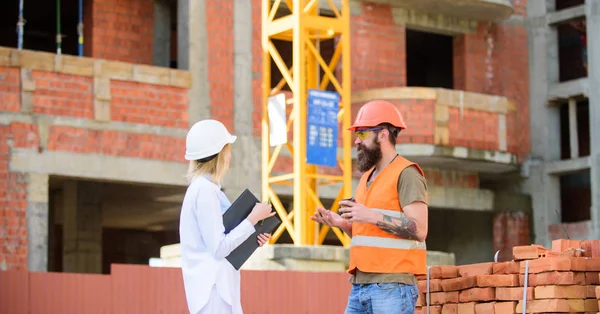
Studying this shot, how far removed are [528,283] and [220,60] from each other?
47.7ft

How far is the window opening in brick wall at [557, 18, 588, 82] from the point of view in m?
28.0

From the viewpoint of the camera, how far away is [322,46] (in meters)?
25.8

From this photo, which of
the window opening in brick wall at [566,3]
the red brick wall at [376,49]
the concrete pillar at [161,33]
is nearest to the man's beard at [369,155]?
the concrete pillar at [161,33]

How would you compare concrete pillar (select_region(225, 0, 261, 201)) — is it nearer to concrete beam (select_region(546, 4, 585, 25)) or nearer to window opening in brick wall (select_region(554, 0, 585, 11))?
concrete beam (select_region(546, 4, 585, 25))

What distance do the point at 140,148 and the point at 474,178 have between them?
8100mm

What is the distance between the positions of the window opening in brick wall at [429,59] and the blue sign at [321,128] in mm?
7200

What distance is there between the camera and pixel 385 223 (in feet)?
22.0

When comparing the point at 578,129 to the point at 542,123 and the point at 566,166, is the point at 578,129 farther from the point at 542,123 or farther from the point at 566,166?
the point at 566,166

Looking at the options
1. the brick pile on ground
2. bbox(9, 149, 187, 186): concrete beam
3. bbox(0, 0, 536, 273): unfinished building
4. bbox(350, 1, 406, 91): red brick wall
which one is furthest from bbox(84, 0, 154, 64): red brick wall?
the brick pile on ground

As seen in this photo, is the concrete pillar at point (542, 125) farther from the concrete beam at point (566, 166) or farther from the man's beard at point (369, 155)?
the man's beard at point (369, 155)

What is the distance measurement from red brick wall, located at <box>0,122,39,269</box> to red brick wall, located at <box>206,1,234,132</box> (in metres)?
3.75

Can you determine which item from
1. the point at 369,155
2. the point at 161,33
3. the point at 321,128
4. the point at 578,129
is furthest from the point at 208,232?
the point at 578,129

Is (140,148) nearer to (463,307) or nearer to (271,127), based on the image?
(271,127)

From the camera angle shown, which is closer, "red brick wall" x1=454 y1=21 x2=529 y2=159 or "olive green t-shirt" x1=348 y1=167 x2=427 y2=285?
"olive green t-shirt" x1=348 y1=167 x2=427 y2=285
